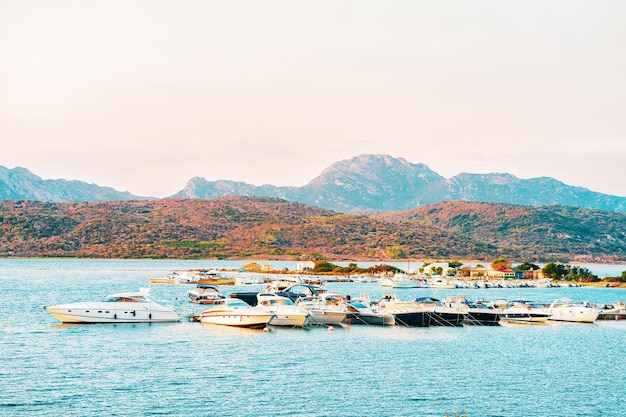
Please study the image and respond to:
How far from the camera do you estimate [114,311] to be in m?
57.3

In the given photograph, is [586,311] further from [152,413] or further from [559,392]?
[152,413]

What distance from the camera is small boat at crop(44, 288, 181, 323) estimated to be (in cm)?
5659

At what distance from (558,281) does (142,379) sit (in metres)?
124

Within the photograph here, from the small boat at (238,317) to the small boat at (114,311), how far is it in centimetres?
381

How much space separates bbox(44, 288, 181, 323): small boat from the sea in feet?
2.20

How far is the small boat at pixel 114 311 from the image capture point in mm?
56594

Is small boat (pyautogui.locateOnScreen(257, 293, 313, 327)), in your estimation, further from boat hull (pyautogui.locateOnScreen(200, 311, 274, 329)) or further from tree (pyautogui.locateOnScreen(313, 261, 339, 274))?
tree (pyautogui.locateOnScreen(313, 261, 339, 274))

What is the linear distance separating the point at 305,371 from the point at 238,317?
17461 millimetres

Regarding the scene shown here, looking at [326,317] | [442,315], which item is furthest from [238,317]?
[442,315]

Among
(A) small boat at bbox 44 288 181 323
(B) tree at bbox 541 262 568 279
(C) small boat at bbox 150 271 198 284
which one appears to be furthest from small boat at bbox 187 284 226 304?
(B) tree at bbox 541 262 568 279

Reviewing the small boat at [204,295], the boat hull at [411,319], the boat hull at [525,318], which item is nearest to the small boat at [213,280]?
the small boat at [204,295]

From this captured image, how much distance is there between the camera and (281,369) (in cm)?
4066

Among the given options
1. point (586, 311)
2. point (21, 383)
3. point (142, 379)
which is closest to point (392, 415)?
point (142, 379)

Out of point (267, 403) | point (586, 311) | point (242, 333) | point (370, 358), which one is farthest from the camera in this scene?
point (586, 311)
